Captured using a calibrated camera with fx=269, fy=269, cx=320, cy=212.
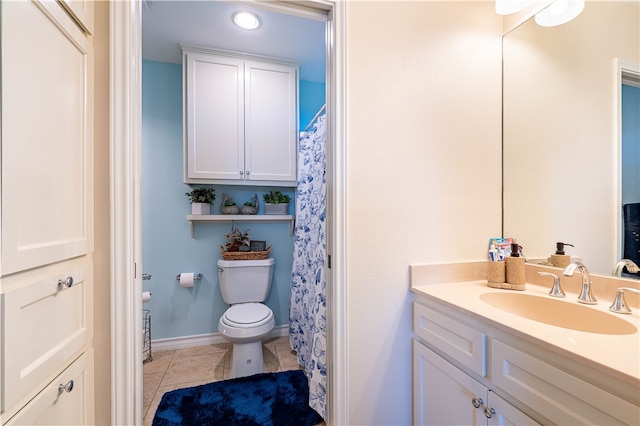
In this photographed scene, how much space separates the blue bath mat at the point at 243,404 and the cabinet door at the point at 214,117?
1446 mm

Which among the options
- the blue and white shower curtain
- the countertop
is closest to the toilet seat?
the blue and white shower curtain

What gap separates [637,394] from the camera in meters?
0.54

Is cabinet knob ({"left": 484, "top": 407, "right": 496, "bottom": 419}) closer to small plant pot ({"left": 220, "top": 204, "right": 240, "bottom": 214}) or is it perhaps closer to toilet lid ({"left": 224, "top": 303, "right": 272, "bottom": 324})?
toilet lid ({"left": 224, "top": 303, "right": 272, "bottom": 324})

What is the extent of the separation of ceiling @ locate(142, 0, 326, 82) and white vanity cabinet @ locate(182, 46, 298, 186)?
0.32 ft

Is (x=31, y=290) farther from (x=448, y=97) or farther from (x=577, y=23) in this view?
(x=577, y=23)

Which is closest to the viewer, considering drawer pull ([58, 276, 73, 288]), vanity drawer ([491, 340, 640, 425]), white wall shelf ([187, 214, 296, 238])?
vanity drawer ([491, 340, 640, 425])

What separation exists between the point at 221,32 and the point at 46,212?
5.55 ft

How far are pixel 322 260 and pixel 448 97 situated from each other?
1.06 metres

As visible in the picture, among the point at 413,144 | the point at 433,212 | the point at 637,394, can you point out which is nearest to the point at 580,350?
the point at 637,394

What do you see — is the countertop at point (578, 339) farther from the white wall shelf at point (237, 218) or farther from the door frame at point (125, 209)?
the white wall shelf at point (237, 218)

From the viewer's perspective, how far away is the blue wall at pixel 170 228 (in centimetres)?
219

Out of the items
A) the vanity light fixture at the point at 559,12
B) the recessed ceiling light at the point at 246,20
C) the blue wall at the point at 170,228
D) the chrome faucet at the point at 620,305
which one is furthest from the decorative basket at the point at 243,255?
the vanity light fixture at the point at 559,12

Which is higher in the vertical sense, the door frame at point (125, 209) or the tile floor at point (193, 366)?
the door frame at point (125, 209)

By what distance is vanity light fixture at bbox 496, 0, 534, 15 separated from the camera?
1200mm
